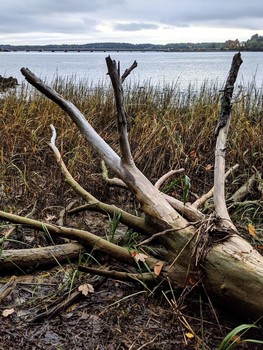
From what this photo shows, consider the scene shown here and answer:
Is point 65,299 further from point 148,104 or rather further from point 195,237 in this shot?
point 148,104

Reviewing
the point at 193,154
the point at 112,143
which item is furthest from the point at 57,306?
the point at 112,143

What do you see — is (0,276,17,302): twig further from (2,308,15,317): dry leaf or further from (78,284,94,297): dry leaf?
(78,284,94,297): dry leaf

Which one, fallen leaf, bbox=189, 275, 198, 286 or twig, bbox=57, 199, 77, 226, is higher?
fallen leaf, bbox=189, 275, 198, 286

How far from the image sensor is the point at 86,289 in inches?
103

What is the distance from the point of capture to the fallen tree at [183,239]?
2297 millimetres

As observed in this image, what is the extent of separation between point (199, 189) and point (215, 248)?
2322mm

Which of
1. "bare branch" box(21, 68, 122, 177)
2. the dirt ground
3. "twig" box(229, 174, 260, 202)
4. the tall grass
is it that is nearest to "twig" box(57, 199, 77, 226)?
the tall grass

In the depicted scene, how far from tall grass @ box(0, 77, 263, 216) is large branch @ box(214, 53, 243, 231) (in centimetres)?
62

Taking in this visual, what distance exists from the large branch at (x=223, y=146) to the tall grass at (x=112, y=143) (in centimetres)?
62

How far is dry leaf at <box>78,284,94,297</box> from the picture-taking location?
259cm

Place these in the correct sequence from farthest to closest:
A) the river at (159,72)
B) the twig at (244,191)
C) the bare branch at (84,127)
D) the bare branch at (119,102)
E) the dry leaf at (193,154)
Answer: the river at (159,72)
the dry leaf at (193,154)
the twig at (244,191)
the bare branch at (84,127)
the bare branch at (119,102)

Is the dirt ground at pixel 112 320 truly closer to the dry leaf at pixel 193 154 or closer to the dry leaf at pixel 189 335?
the dry leaf at pixel 189 335

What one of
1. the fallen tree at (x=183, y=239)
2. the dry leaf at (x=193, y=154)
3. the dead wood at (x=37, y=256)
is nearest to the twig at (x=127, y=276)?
the fallen tree at (x=183, y=239)

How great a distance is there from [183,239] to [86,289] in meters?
0.65
